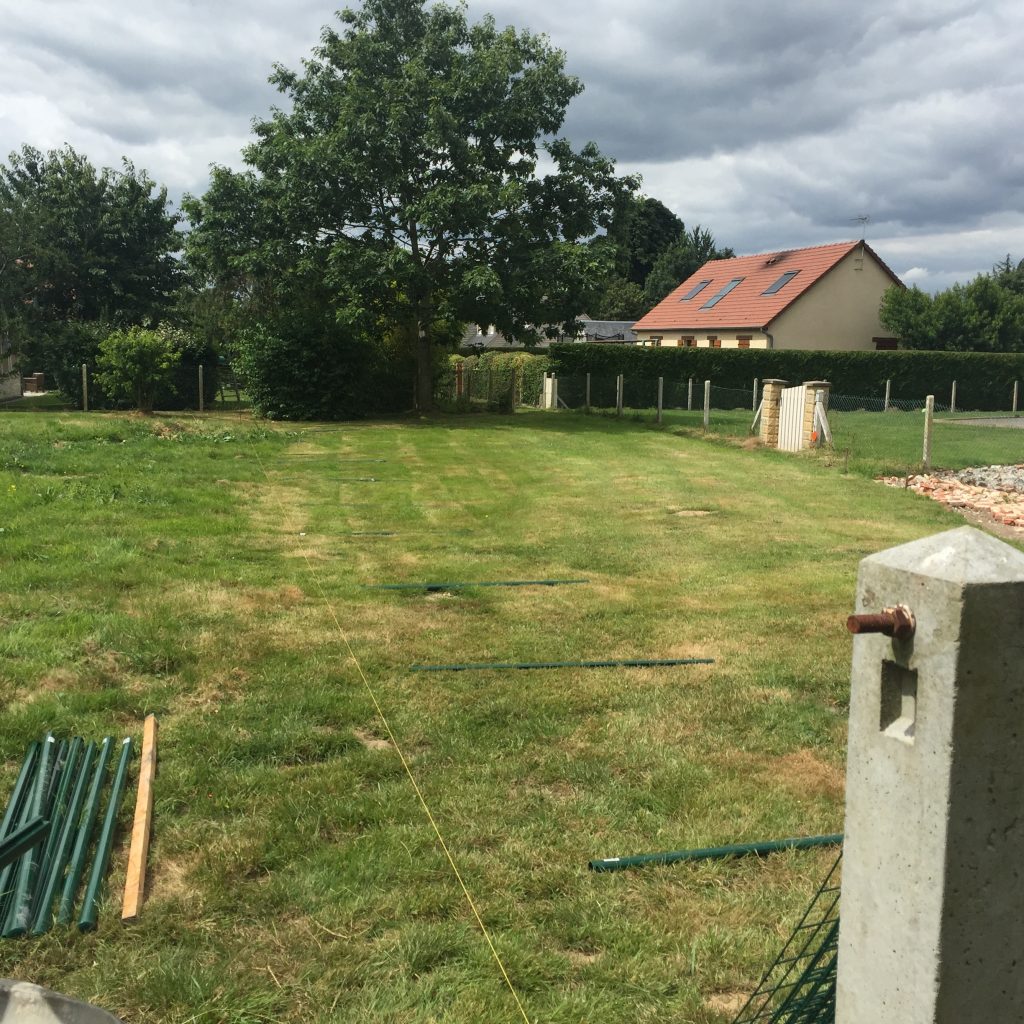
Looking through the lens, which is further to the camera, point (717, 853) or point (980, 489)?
point (980, 489)

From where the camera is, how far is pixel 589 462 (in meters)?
17.4

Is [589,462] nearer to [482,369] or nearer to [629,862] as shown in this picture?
[629,862]

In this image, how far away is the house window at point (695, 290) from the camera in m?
48.1

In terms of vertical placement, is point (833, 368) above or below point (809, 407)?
above

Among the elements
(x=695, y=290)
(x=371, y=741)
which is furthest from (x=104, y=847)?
(x=695, y=290)

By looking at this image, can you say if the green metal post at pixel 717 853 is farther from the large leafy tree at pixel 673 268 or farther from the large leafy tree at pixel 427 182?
the large leafy tree at pixel 673 268

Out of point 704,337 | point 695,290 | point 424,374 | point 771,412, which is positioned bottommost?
point 771,412

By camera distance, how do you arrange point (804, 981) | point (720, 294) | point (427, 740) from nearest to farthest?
1. point (804, 981)
2. point (427, 740)
3. point (720, 294)

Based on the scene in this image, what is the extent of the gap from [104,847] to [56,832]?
27 cm

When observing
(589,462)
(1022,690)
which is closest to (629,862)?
(1022,690)

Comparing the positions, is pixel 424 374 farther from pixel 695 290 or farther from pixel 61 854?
pixel 61 854

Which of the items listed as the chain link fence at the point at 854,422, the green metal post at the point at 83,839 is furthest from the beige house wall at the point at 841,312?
the green metal post at the point at 83,839

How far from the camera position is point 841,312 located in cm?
4291

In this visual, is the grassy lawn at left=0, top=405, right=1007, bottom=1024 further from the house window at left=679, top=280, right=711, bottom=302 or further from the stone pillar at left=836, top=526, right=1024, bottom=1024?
the house window at left=679, top=280, right=711, bottom=302
